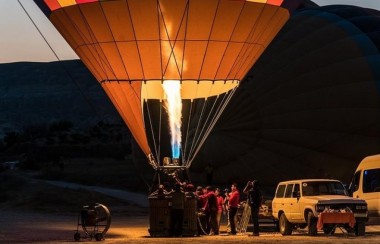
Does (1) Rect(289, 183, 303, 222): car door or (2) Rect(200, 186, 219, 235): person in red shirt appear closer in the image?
(1) Rect(289, 183, 303, 222): car door

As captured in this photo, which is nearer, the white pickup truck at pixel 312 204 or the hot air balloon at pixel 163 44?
the white pickup truck at pixel 312 204

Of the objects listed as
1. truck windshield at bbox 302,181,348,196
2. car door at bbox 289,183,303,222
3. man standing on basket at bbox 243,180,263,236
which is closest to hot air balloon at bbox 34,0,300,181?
man standing on basket at bbox 243,180,263,236

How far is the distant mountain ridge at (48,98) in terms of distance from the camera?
151375mm

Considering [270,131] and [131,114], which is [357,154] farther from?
[131,114]

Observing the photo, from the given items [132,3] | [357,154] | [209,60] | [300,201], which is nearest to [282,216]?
[300,201]

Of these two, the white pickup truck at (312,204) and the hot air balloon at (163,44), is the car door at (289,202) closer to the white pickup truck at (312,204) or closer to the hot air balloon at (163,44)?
the white pickup truck at (312,204)

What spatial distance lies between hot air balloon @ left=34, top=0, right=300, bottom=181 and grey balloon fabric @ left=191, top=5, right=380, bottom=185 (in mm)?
8425

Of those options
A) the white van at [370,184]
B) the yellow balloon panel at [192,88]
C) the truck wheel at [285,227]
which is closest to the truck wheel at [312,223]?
the truck wheel at [285,227]

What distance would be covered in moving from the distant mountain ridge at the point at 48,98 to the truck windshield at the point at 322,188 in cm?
11921

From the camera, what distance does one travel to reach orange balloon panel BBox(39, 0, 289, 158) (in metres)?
20.6

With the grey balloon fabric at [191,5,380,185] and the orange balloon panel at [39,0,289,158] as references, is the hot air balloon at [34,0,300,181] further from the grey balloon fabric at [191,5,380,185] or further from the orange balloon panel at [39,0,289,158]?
the grey balloon fabric at [191,5,380,185]

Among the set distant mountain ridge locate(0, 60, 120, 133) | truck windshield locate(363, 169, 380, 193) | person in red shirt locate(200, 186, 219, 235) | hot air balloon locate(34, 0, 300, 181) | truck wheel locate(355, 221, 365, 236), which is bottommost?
truck wheel locate(355, 221, 365, 236)

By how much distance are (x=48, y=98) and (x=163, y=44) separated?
148 metres

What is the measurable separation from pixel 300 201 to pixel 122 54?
17.7ft
